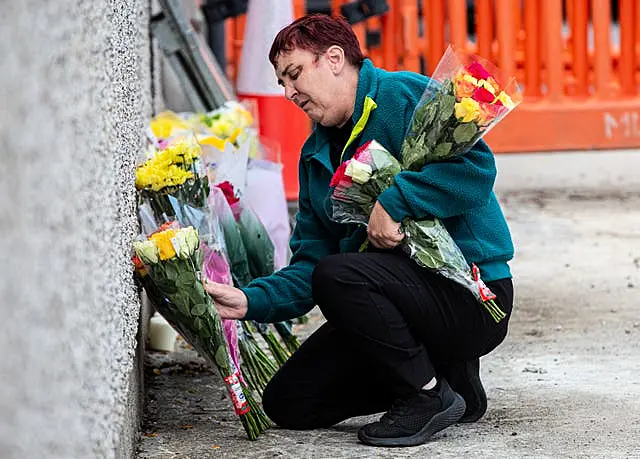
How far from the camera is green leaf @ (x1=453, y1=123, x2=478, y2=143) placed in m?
3.27

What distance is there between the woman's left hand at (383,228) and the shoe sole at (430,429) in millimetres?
460

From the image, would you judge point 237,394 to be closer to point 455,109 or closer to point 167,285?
point 167,285

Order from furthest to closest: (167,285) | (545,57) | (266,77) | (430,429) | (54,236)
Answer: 1. (545,57)
2. (266,77)
3. (430,429)
4. (167,285)
5. (54,236)

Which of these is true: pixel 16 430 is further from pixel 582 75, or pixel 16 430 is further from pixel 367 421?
pixel 582 75

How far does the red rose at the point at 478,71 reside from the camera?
3.31m

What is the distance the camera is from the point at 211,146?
4.71 metres

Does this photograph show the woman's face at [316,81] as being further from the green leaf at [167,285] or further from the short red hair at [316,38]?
the green leaf at [167,285]

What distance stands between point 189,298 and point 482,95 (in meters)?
0.89

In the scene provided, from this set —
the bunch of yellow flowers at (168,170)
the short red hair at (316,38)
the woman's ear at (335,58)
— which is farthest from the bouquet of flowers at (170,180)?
the woman's ear at (335,58)

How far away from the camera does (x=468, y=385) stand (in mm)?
3625

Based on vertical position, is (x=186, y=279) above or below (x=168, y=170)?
below

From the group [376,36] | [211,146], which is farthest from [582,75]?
[211,146]

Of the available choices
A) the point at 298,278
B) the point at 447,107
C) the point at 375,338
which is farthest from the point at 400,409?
the point at 447,107

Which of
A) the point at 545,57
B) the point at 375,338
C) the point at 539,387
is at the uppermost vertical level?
the point at 545,57
